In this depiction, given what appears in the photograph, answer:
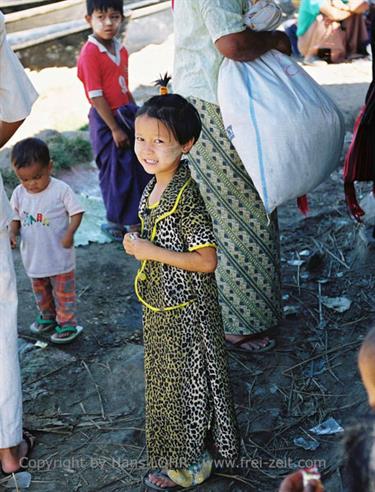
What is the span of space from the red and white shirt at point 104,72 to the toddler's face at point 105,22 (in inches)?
2.9

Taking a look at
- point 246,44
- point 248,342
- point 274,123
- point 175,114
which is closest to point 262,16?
point 246,44

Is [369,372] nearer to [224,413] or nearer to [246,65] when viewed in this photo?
[224,413]

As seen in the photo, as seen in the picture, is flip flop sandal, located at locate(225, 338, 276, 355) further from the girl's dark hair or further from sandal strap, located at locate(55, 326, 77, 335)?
the girl's dark hair

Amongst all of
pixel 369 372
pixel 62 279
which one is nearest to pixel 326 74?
pixel 62 279

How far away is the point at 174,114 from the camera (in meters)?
2.72

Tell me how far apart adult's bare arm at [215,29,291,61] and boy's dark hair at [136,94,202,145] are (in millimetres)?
754

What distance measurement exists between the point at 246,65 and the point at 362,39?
316 inches

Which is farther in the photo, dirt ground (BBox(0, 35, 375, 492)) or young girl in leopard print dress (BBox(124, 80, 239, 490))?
dirt ground (BBox(0, 35, 375, 492))

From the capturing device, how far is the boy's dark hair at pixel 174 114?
2.71 m

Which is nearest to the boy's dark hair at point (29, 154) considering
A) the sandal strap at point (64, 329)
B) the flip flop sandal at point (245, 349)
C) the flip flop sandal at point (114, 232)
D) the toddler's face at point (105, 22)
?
the sandal strap at point (64, 329)

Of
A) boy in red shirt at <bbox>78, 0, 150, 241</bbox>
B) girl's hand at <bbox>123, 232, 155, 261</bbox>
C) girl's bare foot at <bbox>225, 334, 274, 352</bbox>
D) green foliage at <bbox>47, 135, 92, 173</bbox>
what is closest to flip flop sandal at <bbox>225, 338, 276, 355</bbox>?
girl's bare foot at <bbox>225, 334, 274, 352</bbox>

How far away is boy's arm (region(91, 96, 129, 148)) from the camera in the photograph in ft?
17.4

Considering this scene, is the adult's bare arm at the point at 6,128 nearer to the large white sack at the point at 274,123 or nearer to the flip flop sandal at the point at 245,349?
the large white sack at the point at 274,123

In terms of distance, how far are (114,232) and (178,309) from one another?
3.03 m
